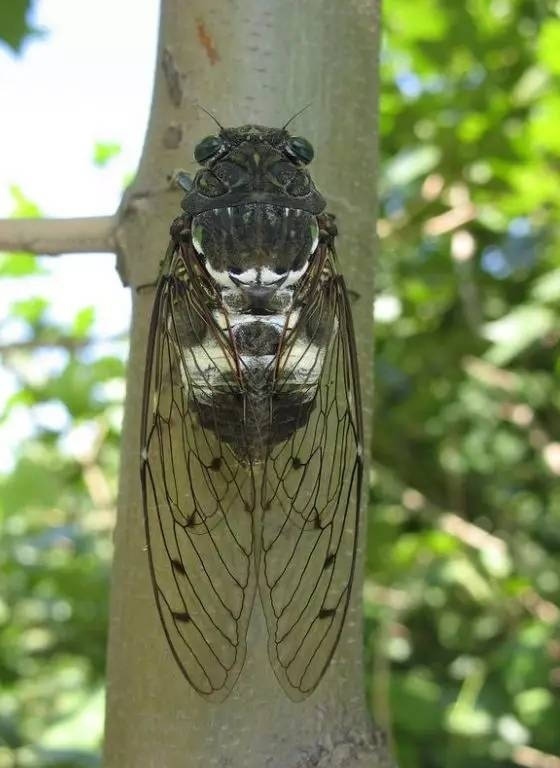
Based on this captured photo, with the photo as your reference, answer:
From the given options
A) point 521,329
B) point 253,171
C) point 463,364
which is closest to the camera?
point 253,171

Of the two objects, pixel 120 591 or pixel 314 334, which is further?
pixel 314 334

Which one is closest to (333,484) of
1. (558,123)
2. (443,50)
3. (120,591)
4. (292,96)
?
(120,591)

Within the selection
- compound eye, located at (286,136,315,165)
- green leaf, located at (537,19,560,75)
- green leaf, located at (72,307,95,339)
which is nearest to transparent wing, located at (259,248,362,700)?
compound eye, located at (286,136,315,165)

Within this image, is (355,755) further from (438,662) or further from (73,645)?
(438,662)

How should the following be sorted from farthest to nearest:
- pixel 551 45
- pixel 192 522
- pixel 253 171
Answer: pixel 551 45 < pixel 253 171 < pixel 192 522

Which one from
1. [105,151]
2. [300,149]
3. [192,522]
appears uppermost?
[105,151]

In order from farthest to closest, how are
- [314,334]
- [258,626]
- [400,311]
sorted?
[400,311], [314,334], [258,626]

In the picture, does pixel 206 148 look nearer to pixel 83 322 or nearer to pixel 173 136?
pixel 173 136

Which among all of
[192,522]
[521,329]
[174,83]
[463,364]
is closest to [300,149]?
[174,83]
